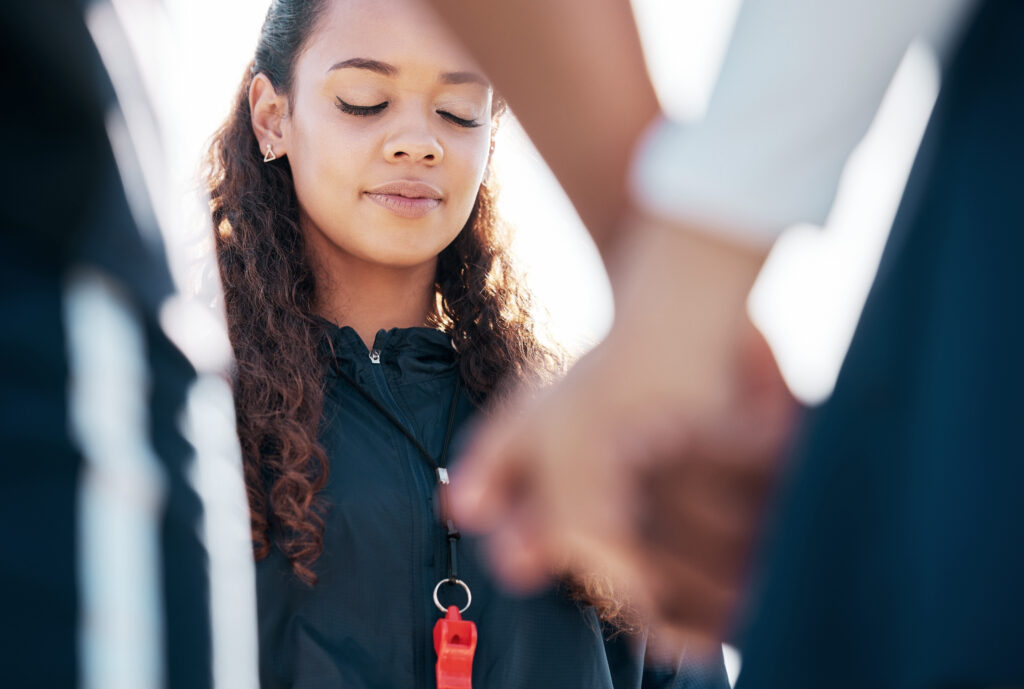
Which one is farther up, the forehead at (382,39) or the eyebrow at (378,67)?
the forehead at (382,39)

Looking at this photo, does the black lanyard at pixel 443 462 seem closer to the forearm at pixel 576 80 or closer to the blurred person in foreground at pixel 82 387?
the blurred person in foreground at pixel 82 387

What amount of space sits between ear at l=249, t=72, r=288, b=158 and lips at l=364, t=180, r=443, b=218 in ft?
0.73

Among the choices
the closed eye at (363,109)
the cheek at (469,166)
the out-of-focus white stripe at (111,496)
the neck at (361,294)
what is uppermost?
the closed eye at (363,109)

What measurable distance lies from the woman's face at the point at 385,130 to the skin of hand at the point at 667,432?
3.41 feet

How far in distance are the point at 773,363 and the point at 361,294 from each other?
3.92 feet

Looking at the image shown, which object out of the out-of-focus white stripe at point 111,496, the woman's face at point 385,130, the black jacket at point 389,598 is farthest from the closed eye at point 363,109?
the out-of-focus white stripe at point 111,496

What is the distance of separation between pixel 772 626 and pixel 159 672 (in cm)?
45

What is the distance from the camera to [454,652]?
3.93 feet

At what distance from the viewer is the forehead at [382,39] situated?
1.46 metres

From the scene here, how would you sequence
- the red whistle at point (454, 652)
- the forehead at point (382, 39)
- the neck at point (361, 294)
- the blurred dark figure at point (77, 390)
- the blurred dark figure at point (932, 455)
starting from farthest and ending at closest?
the neck at point (361, 294), the forehead at point (382, 39), the red whistle at point (454, 652), the blurred dark figure at point (77, 390), the blurred dark figure at point (932, 455)

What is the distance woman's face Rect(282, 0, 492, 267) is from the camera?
4.81ft

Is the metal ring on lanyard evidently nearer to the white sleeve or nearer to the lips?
the lips

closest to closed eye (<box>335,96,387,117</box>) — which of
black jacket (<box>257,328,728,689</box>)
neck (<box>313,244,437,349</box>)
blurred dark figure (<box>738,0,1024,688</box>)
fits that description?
neck (<box>313,244,437,349</box>)

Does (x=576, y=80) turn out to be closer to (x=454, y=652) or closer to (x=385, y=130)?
(x=454, y=652)
